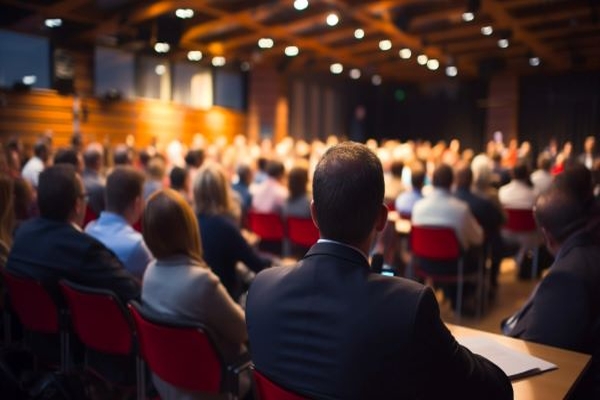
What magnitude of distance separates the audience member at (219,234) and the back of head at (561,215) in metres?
1.65

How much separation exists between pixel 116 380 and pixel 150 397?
0.18 meters

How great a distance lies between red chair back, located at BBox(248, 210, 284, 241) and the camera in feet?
17.5

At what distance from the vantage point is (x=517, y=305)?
17.3ft

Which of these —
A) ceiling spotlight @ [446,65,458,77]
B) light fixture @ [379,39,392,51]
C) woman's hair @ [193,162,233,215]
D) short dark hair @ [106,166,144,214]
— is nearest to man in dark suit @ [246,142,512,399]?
short dark hair @ [106,166,144,214]

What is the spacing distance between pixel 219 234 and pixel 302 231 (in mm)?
1913

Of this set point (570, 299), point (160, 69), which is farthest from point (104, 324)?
point (160, 69)

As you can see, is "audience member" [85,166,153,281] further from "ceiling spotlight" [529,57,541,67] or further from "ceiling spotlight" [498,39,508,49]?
"ceiling spotlight" [529,57,541,67]

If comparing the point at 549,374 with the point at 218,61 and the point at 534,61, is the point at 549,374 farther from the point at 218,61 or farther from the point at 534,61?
the point at 534,61

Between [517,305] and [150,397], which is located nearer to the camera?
[150,397]

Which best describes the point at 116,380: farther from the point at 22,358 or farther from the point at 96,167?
the point at 96,167

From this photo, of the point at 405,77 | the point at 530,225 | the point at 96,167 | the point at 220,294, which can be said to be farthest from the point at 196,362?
the point at 405,77

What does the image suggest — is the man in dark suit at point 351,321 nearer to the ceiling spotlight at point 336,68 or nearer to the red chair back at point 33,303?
the red chair back at point 33,303

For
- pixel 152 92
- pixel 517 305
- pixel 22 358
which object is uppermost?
pixel 152 92

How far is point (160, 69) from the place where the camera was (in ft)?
40.2
